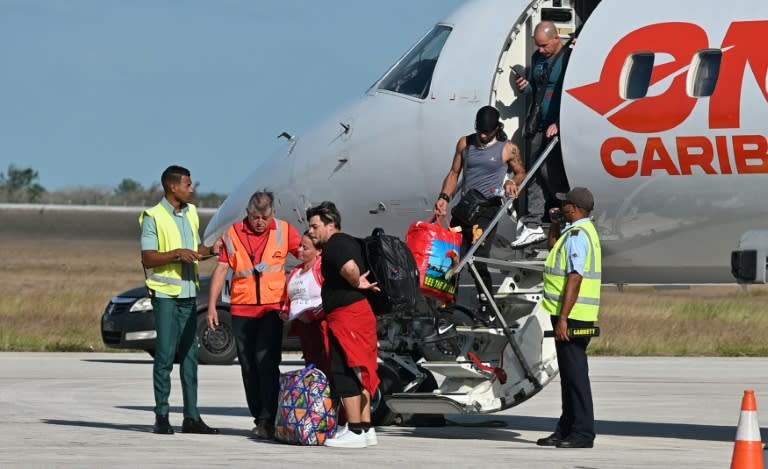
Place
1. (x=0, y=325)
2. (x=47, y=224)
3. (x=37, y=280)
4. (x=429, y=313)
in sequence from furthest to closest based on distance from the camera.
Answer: (x=47, y=224), (x=37, y=280), (x=0, y=325), (x=429, y=313)

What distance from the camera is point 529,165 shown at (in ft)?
46.5

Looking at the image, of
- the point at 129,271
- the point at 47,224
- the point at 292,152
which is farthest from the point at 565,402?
the point at 47,224

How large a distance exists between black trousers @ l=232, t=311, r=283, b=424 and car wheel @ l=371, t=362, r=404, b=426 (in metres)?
1.12

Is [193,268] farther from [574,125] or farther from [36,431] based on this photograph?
[574,125]

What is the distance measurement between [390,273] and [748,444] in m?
3.31

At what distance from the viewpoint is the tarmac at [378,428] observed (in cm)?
1184

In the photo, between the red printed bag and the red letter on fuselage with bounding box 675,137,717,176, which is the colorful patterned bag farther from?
the red letter on fuselage with bounding box 675,137,717,176

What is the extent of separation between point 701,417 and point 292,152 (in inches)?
186

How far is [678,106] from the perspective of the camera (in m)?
12.9

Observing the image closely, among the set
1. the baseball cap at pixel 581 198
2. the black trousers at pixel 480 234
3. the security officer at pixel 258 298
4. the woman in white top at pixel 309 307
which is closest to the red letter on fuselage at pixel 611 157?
the baseball cap at pixel 581 198

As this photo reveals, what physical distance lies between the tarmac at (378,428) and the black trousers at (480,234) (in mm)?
1372

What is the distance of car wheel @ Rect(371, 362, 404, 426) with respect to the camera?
560 inches

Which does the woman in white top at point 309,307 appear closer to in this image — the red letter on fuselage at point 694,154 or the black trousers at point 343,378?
the black trousers at point 343,378

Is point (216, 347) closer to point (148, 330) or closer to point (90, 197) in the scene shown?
point (148, 330)
